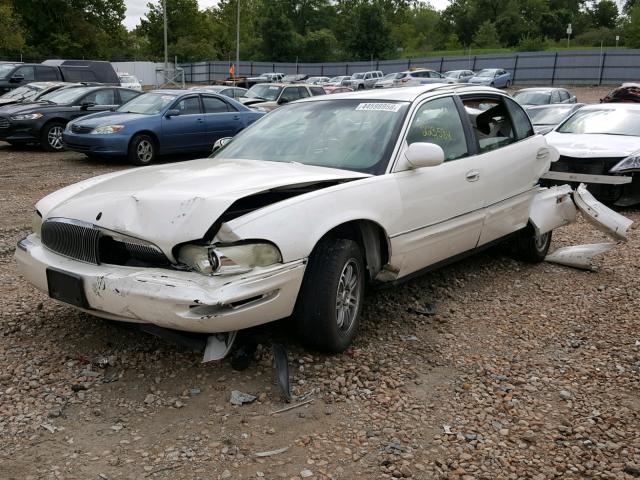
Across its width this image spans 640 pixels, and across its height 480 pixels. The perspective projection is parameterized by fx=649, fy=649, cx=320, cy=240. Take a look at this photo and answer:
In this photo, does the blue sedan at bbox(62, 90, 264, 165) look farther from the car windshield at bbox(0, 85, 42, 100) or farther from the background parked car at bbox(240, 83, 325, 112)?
the car windshield at bbox(0, 85, 42, 100)

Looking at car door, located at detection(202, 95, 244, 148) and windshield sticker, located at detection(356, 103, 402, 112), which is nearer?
windshield sticker, located at detection(356, 103, 402, 112)

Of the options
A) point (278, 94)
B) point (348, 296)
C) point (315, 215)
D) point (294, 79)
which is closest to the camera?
point (315, 215)

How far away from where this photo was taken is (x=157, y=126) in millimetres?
12469

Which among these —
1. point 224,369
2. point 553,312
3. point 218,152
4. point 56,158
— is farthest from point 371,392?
point 56,158

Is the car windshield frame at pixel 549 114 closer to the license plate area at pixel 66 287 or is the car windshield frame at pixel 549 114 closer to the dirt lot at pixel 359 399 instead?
the dirt lot at pixel 359 399

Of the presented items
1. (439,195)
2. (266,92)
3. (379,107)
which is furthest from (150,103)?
(439,195)

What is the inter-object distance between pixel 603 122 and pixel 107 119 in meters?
8.72

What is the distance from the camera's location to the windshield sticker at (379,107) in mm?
4664

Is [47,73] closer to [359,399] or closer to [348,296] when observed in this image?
[348,296]

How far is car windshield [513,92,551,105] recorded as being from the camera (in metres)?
17.2

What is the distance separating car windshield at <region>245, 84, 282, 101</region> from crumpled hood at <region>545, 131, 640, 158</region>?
34.8 feet

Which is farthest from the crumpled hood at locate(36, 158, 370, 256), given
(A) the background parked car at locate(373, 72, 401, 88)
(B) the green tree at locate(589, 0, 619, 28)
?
(B) the green tree at locate(589, 0, 619, 28)

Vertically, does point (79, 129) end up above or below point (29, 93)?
below

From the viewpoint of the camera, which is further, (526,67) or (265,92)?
(526,67)
